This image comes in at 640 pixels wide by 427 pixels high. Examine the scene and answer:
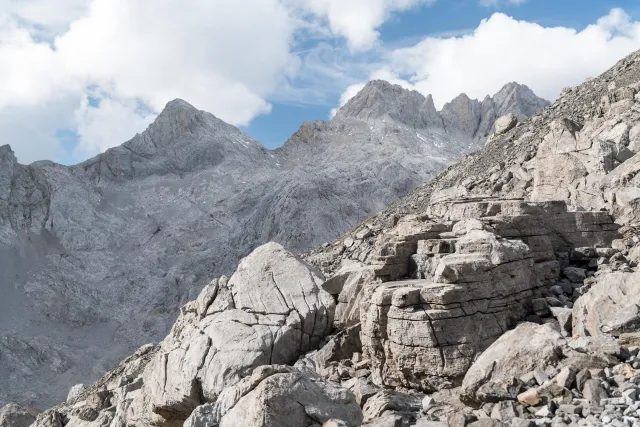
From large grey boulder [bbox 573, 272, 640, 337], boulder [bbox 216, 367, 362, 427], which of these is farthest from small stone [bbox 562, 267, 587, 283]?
boulder [bbox 216, 367, 362, 427]

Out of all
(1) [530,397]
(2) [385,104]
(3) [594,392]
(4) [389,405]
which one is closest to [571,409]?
(3) [594,392]

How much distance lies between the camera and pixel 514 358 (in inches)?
425

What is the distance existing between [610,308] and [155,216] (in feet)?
335

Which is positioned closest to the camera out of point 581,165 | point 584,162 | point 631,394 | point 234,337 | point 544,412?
point 631,394

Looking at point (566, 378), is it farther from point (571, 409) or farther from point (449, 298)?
point (449, 298)

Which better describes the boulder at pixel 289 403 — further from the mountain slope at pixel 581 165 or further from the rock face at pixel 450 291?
the mountain slope at pixel 581 165

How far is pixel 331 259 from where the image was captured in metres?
27.7

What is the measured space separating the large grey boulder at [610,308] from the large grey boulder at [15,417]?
28161mm

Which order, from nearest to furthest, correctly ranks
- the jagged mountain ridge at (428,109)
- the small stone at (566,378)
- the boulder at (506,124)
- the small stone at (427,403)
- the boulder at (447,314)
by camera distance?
the small stone at (566,378)
the small stone at (427,403)
the boulder at (447,314)
the boulder at (506,124)
the jagged mountain ridge at (428,109)

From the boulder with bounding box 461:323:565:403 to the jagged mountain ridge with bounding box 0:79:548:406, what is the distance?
6306 centimetres

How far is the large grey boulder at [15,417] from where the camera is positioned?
27891 millimetres

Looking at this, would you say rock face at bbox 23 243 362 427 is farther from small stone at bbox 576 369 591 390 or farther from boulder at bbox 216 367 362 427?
small stone at bbox 576 369 591 390

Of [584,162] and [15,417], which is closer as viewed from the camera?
[584,162]

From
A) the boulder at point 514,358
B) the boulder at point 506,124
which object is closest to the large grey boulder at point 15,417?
the boulder at point 514,358
